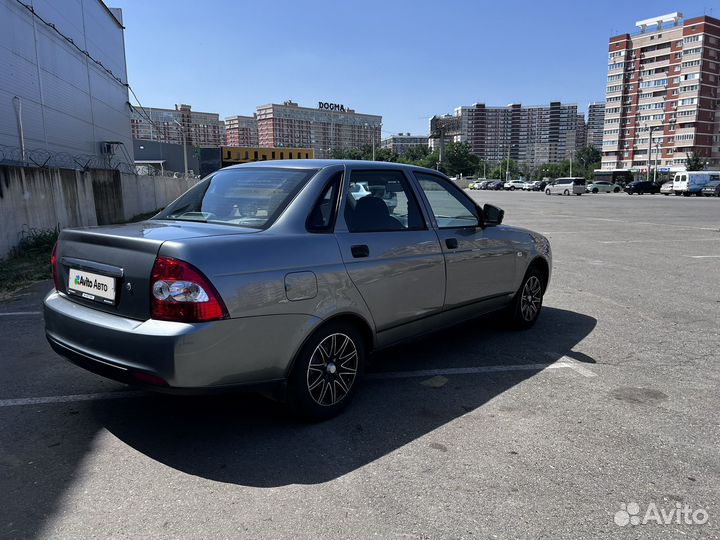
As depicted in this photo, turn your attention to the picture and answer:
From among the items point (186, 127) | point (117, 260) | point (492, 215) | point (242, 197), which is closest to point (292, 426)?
point (117, 260)

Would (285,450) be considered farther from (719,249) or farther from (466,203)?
(719,249)

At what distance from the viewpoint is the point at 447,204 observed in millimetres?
4641

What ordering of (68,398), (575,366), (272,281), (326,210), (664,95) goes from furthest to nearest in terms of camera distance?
(664,95) → (575,366) → (68,398) → (326,210) → (272,281)

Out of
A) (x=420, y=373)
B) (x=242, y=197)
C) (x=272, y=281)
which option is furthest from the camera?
(x=420, y=373)

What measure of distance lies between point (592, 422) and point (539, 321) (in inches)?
103

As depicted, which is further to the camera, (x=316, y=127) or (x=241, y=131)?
(x=316, y=127)

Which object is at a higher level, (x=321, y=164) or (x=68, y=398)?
(x=321, y=164)

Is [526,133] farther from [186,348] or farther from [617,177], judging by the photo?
[186,348]

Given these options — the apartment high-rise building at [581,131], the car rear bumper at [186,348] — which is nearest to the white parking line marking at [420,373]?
the car rear bumper at [186,348]

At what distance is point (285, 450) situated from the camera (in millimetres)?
3113

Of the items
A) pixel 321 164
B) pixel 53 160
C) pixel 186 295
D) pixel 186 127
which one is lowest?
pixel 186 295

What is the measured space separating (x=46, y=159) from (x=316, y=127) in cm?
9384

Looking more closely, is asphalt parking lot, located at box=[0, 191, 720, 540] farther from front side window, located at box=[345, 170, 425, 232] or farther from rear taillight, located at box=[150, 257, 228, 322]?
front side window, located at box=[345, 170, 425, 232]

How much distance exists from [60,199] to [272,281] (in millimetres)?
11247
